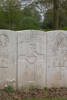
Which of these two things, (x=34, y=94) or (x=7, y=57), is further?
(x=7, y=57)

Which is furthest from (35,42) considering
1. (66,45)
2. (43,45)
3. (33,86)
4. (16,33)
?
(33,86)

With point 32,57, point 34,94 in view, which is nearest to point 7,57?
point 32,57

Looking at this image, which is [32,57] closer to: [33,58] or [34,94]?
[33,58]

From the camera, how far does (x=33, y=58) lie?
13.7ft

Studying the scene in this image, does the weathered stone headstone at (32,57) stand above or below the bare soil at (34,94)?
above

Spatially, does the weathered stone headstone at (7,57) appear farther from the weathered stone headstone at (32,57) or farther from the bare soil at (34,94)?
the bare soil at (34,94)

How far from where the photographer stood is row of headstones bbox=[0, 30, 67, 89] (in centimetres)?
408

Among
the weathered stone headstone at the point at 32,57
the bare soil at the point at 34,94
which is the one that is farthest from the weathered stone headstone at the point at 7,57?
the bare soil at the point at 34,94

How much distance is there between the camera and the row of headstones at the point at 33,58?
4082 mm

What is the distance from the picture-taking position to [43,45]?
4.20 meters

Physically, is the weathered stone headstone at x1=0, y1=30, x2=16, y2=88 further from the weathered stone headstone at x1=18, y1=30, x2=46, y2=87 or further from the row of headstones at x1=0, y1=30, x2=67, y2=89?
the weathered stone headstone at x1=18, y1=30, x2=46, y2=87

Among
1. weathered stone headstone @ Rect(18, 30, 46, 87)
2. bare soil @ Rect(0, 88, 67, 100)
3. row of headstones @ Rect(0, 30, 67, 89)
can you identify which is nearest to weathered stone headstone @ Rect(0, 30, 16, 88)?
row of headstones @ Rect(0, 30, 67, 89)

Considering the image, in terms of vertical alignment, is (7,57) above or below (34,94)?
above

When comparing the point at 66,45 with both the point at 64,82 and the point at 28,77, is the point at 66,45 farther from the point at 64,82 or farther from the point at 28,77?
the point at 28,77
